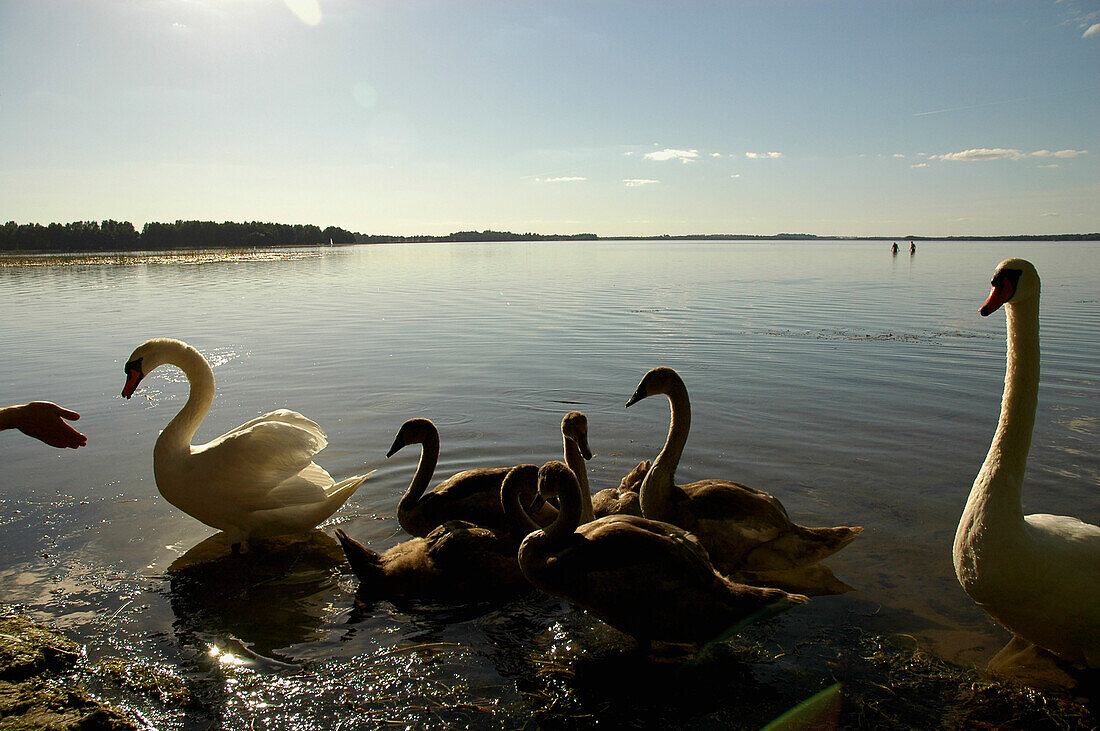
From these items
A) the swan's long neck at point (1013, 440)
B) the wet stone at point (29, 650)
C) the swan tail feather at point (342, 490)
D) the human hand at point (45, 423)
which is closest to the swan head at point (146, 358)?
the swan tail feather at point (342, 490)

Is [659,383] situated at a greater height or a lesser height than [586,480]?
greater

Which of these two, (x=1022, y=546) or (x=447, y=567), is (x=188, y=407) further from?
(x=1022, y=546)

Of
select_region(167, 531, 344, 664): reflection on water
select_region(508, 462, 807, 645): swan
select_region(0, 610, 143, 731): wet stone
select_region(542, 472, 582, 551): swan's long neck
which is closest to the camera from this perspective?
select_region(0, 610, 143, 731): wet stone

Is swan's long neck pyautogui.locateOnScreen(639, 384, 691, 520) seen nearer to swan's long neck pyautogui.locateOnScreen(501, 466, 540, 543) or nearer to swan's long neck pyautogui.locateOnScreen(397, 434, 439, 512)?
swan's long neck pyautogui.locateOnScreen(501, 466, 540, 543)

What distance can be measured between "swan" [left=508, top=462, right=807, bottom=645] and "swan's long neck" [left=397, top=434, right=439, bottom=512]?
2364 millimetres

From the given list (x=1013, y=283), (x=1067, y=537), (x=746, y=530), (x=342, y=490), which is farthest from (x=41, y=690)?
(x=1013, y=283)

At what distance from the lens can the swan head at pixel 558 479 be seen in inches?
199

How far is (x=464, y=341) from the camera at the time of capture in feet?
64.3

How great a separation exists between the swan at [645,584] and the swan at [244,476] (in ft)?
10.2

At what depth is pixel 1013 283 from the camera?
15.1ft

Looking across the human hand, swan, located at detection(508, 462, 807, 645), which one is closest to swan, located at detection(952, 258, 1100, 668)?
swan, located at detection(508, 462, 807, 645)

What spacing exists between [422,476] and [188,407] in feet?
8.41

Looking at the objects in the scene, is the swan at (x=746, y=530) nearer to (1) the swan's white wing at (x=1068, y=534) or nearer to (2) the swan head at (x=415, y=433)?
(1) the swan's white wing at (x=1068, y=534)

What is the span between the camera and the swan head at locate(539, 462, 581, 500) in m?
5.06
